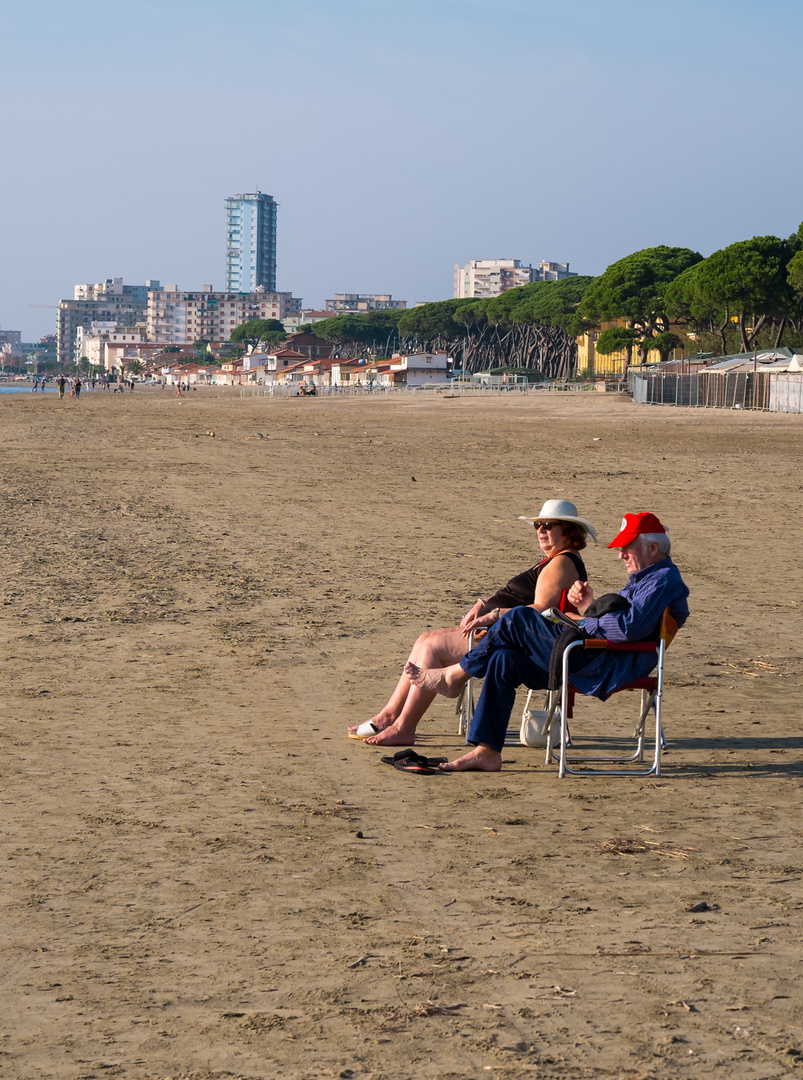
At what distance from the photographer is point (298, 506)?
49.2 ft

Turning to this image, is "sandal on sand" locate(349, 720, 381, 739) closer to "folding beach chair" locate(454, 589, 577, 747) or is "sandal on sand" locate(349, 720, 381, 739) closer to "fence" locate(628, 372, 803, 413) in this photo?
"folding beach chair" locate(454, 589, 577, 747)

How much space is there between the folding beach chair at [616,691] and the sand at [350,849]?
105 mm

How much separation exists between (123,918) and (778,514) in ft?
39.4

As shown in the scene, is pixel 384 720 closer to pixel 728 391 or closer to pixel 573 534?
pixel 573 534

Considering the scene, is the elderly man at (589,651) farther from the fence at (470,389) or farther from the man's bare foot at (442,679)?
the fence at (470,389)

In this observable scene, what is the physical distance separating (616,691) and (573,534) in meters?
0.76

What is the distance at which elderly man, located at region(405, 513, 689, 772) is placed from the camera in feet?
17.1

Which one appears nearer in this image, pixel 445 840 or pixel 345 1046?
pixel 345 1046

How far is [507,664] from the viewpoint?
17.4ft

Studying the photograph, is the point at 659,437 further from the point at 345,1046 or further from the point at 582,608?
the point at 345,1046

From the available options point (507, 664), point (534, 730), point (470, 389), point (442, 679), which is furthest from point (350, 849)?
point (470, 389)

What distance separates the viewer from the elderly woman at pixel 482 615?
Answer: 222 inches

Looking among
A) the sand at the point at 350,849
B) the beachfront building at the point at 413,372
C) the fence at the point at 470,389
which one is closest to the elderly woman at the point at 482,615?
the sand at the point at 350,849

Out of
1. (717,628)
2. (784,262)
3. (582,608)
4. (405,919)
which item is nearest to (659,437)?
(717,628)
